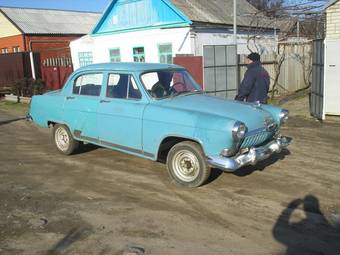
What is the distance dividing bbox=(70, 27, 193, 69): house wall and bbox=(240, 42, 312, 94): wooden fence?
10.8 feet

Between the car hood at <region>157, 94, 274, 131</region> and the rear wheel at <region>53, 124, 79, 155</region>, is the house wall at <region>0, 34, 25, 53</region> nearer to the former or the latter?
the rear wheel at <region>53, 124, 79, 155</region>

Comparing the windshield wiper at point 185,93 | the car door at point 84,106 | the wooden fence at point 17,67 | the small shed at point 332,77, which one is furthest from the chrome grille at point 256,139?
the wooden fence at point 17,67

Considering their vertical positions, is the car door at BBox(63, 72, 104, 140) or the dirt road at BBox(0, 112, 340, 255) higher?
the car door at BBox(63, 72, 104, 140)

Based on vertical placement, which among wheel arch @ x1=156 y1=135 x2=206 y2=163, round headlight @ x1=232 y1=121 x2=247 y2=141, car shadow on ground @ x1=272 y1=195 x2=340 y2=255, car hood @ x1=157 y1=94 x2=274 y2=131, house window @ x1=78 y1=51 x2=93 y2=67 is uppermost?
house window @ x1=78 y1=51 x2=93 y2=67

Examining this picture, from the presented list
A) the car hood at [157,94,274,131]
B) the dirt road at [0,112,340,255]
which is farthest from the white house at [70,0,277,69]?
the car hood at [157,94,274,131]

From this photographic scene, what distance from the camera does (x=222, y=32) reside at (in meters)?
18.6

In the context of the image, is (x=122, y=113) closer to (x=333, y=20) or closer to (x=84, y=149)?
(x=84, y=149)

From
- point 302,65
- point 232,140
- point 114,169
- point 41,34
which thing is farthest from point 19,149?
point 41,34

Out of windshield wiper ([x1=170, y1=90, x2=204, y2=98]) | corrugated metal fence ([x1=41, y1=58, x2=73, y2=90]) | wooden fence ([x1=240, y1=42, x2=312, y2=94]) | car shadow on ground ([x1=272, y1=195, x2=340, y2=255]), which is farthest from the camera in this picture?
corrugated metal fence ([x1=41, y1=58, x2=73, y2=90])

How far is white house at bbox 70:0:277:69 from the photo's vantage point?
17469mm

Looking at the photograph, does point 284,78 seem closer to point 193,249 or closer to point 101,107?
point 101,107

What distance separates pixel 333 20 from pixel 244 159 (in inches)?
487

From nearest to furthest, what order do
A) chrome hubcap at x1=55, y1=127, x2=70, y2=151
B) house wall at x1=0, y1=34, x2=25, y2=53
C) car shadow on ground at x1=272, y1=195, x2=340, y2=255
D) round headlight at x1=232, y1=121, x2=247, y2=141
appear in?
car shadow on ground at x1=272, y1=195, x2=340, y2=255, round headlight at x1=232, y1=121, x2=247, y2=141, chrome hubcap at x1=55, y1=127, x2=70, y2=151, house wall at x1=0, y1=34, x2=25, y2=53

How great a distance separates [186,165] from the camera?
6094 millimetres
